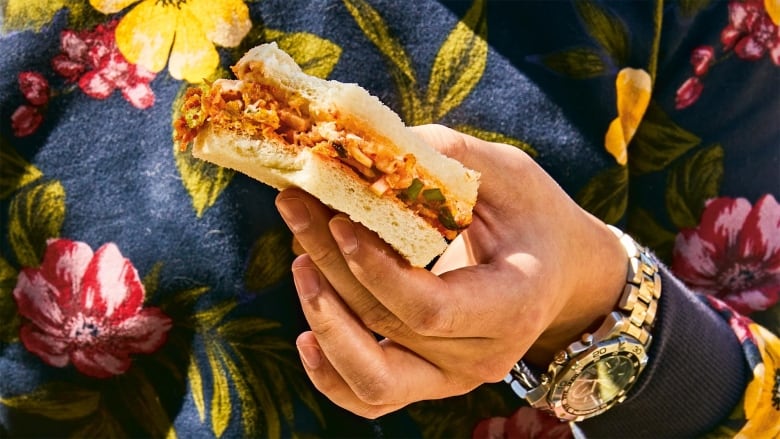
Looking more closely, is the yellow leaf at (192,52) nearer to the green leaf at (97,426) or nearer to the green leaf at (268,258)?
the green leaf at (268,258)

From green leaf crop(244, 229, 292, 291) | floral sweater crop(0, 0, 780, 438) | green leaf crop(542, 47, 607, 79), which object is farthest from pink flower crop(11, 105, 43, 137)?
green leaf crop(542, 47, 607, 79)

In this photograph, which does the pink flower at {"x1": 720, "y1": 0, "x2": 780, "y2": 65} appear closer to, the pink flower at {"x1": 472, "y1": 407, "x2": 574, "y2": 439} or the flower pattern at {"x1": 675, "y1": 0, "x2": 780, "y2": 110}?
the flower pattern at {"x1": 675, "y1": 0, "x2": 780, "y2": 110}

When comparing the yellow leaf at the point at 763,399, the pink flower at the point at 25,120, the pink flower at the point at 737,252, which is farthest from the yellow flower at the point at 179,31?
the yellow leaf at the point at 763,399

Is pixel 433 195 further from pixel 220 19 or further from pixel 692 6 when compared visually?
pixel 692 6

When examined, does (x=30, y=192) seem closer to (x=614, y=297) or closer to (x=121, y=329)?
(x=121, y=329)

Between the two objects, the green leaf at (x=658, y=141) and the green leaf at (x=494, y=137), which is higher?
the green leaf at (x=658, y=141)

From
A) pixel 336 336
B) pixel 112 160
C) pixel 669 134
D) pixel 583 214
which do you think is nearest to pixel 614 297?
pixel 583 214
